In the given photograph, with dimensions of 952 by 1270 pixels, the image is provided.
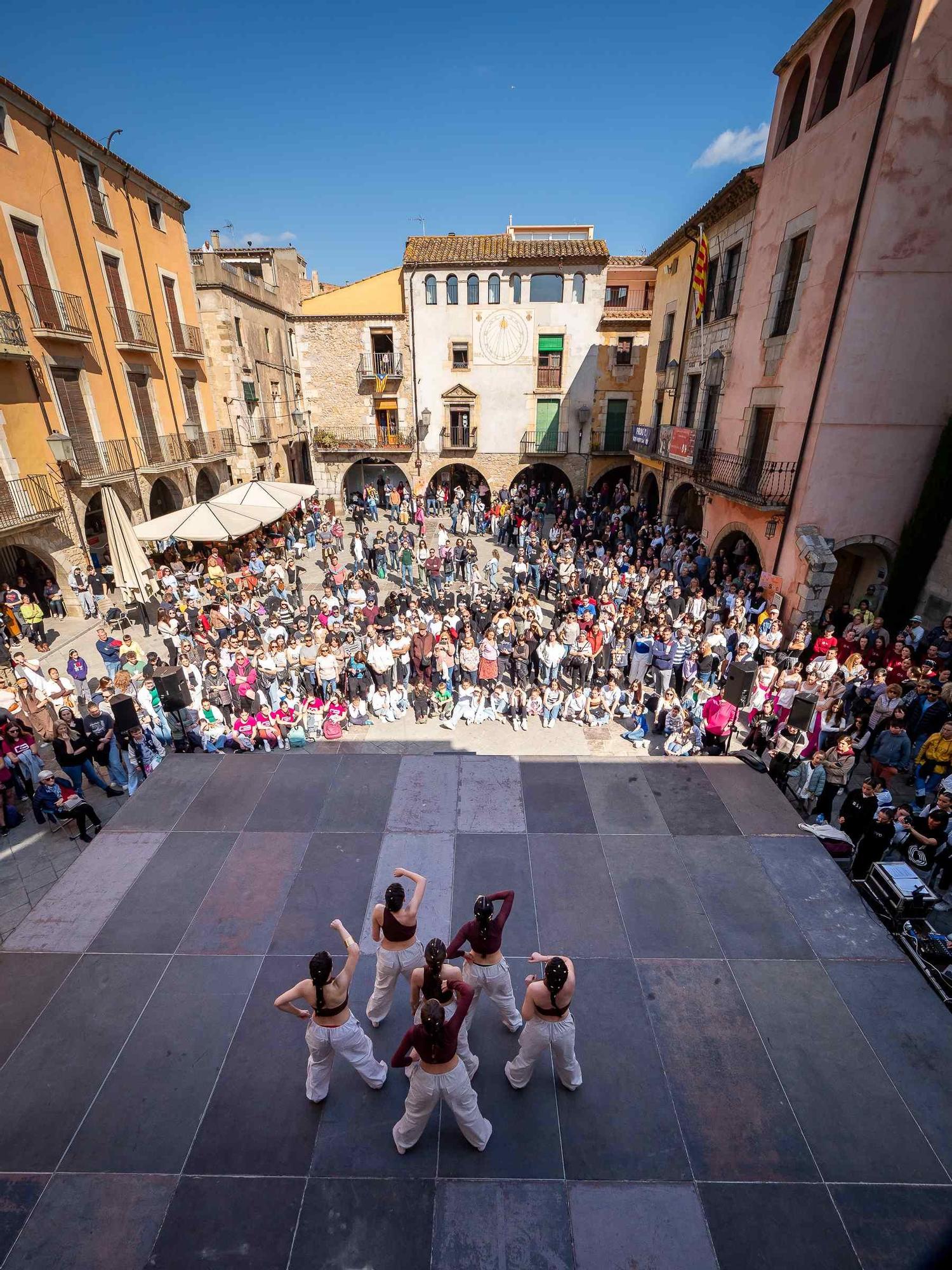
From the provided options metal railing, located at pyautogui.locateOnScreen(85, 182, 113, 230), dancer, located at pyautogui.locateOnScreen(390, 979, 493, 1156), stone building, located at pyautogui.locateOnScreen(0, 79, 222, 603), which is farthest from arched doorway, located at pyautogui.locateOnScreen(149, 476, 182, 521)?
dancer, located at pyautogui.locateOnScreen(390, 979, 493, 1156)

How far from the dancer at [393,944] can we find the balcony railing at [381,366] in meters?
25.4

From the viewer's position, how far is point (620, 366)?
2488 centimetres

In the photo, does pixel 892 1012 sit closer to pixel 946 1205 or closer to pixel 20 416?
pixel 946 1205

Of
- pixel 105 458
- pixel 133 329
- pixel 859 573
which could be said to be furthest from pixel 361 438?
pixel 859 573

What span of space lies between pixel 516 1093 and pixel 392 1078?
0.92 meters

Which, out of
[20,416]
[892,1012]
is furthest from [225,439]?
[892,1012]

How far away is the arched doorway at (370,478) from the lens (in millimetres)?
29219

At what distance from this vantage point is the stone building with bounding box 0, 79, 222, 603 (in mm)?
13688

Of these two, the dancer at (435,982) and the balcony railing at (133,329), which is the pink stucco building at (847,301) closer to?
the dancer at (435,982)

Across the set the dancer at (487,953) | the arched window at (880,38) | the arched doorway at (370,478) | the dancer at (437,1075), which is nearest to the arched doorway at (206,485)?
the arched doorway at (370,478)

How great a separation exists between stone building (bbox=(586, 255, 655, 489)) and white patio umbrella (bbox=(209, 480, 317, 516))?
584 inches

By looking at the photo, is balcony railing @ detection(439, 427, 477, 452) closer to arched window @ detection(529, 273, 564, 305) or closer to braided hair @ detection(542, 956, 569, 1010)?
arched window @ detection(529, 273, 564, 305)

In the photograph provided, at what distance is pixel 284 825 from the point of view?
21.2 ft

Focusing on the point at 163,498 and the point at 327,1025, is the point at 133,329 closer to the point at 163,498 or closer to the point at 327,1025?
the point at 163,498
